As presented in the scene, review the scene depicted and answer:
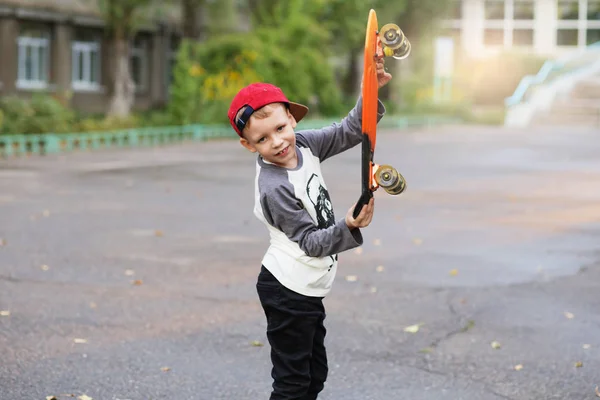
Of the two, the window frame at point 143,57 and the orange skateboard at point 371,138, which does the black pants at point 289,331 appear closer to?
the orange skateboard at point 371,138

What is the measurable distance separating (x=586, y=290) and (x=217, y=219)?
516 centimetres

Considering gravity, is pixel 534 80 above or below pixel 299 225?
below

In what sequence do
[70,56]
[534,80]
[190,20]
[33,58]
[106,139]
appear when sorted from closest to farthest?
1. [106,139]
2. [190,20]
3. [33,58]
4. [70,56]
5. [534,80]

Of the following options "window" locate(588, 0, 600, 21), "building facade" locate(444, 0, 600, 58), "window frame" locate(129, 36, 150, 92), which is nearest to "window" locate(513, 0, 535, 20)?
"building facade" locate(444, 0, 600, 58)

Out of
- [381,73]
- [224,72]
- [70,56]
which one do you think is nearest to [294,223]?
[381,73]

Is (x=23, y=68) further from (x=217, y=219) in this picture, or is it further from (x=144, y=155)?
(x=217, y=219)

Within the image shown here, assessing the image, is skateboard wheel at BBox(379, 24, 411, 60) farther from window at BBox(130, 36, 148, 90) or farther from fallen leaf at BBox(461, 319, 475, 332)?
window at BBox(130, 36, 148, 90)

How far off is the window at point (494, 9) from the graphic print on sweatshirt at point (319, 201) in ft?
185

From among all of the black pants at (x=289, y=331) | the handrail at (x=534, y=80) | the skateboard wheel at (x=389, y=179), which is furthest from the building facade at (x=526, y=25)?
the skateboard wheel at (x=389, y=179)

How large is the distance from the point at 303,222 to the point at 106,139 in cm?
2118

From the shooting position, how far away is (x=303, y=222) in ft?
13.1

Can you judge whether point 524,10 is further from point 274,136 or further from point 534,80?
point 274,136

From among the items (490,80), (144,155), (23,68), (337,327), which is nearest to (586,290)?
(337,327)

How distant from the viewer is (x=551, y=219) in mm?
12812
